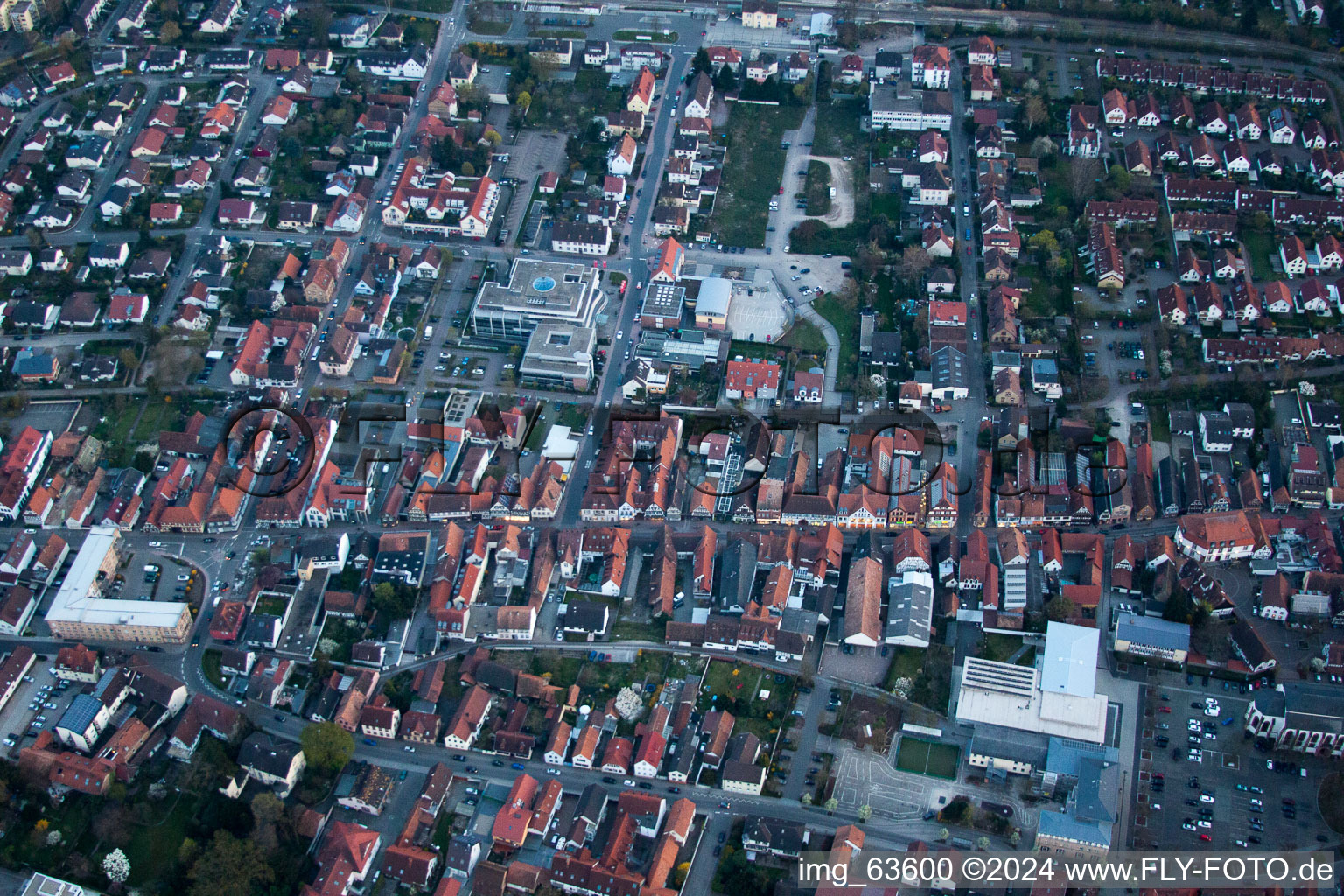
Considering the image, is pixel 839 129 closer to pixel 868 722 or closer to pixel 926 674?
pixel 926 674

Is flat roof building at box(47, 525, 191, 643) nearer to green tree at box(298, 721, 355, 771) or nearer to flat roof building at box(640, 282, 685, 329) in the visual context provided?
green tree at box(298, 721, 355, 771)

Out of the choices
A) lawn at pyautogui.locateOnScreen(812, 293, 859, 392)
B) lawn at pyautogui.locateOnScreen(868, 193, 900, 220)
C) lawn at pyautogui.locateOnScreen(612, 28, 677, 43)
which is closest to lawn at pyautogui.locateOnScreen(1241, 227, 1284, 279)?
lawn at pyautogui.locateOnScreen(868, 193, 900, 220)

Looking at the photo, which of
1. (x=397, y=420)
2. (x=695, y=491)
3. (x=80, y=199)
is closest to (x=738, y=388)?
(x=695, y=491)

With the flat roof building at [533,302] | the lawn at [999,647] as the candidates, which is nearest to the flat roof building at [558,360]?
the flat roof building at [533,302]

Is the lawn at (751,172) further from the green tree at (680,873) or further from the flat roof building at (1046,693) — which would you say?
the green tree at (680,873)

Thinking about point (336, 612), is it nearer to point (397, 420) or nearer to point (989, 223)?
point (397, 420)
